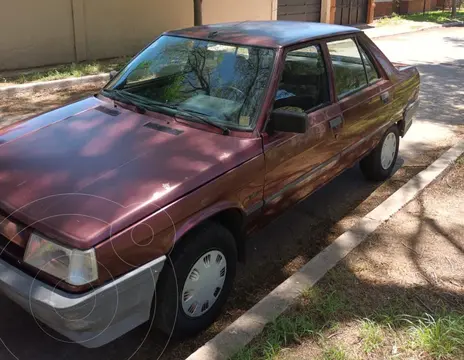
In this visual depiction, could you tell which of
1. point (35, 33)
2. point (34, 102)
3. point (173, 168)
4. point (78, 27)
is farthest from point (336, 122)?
point (78, 27)

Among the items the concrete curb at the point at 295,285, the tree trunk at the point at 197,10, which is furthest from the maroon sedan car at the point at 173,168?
the tree trunk at the point at 197,10

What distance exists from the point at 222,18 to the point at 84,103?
1089 cm

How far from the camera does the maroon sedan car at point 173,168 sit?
95.3 inches

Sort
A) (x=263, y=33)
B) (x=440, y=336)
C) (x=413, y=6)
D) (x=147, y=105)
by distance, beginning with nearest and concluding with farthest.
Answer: (x=440, y=336), (x=147, y=105), (x=263, y=33), (x=413, y=6)

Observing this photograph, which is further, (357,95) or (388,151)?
(388,151)

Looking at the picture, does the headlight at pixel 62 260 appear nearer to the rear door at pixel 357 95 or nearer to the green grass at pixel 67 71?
the rear door at pixel 357 95

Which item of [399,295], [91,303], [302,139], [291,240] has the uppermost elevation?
[302,139]

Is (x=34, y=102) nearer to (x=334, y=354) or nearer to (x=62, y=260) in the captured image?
(x=62, y=260)

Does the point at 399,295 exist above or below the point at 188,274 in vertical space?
below

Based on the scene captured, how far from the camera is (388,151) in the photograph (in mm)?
5410

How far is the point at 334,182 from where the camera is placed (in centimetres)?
552

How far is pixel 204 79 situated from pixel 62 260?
5.82 feet

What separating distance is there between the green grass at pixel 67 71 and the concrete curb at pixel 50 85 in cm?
29

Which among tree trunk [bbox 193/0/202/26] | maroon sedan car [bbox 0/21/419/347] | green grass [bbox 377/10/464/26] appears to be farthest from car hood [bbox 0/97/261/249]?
green grass [bbox 377/10/464/26]
